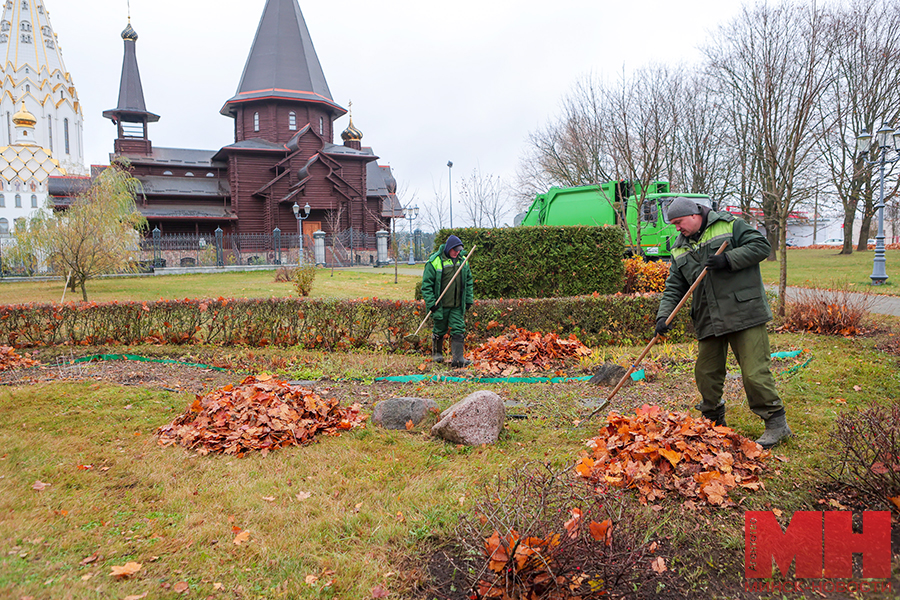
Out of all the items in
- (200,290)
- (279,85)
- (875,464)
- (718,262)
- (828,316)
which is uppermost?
(279,85)

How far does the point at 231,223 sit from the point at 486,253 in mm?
30732

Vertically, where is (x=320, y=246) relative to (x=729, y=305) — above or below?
above

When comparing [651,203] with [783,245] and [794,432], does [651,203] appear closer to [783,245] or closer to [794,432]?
[783,245]

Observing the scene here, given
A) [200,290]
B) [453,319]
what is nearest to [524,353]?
[453,319]

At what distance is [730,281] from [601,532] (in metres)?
2.34

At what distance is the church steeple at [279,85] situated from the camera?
37469 mm

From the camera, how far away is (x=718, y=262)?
3.92 meters

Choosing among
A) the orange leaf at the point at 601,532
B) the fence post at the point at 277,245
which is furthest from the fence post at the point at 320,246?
the orange leaf at the point at 601,532

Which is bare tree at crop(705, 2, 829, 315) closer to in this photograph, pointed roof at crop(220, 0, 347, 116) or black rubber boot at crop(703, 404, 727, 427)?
black rubber boot at crop(703, 404, 727, 427)

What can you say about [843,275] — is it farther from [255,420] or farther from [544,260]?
[255,420]

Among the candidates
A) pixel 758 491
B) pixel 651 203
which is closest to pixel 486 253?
pixel 758 491

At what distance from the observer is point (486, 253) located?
10.3m

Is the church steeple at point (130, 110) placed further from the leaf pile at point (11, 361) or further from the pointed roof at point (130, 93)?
the leaf pile at point (11, 361)

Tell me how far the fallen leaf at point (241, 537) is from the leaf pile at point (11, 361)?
241 inches
